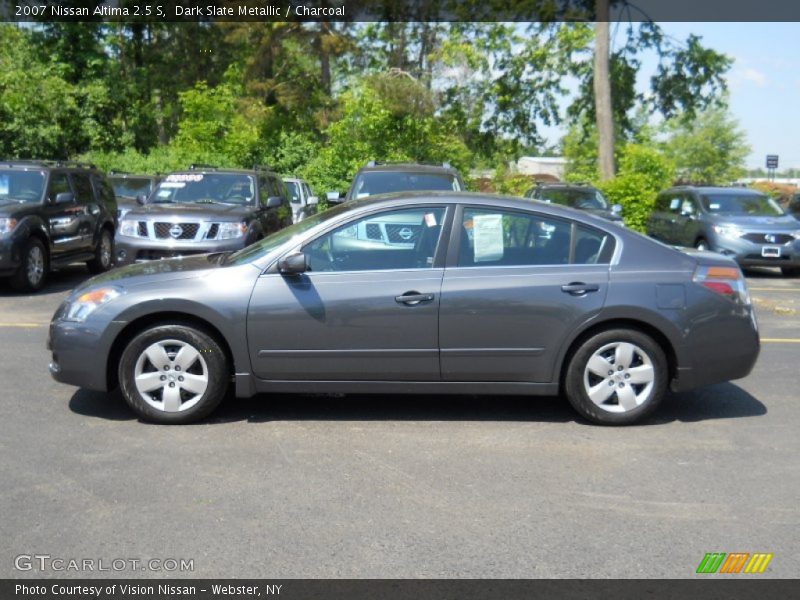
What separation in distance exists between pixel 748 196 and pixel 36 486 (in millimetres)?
15795

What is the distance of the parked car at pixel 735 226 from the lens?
1645cm

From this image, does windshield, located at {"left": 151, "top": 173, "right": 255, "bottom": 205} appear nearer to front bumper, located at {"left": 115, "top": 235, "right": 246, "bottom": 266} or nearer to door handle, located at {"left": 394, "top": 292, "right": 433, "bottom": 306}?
front bumper, located at {"left": 115, "top": 235, "right": 246, "bottom": 266}

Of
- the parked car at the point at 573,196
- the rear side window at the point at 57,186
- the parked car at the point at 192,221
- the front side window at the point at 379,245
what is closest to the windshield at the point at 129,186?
the rear side window at the point at 57,186

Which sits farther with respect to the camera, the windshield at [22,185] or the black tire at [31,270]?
the windshield at [22,185]

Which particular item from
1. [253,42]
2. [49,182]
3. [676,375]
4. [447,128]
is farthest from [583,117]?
[676,375]

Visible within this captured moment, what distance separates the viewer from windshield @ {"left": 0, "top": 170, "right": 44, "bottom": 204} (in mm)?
13469

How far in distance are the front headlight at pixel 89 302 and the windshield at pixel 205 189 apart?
262 inches

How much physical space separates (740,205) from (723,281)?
1203 cm

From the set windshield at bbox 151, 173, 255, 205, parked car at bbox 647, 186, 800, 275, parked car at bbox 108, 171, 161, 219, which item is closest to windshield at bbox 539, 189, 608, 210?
parked car at bbox 647, 186, 800, 275

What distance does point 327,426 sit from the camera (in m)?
6.45

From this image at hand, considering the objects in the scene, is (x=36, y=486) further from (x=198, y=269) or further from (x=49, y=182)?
(x=49, y=182)

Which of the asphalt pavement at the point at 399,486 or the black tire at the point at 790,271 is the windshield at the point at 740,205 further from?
the asphalt pavement at the point at 399,486

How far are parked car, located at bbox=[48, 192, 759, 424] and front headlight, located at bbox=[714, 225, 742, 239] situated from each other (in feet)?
34.7

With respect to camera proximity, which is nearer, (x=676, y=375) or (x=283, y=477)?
(x=283, y=477)
